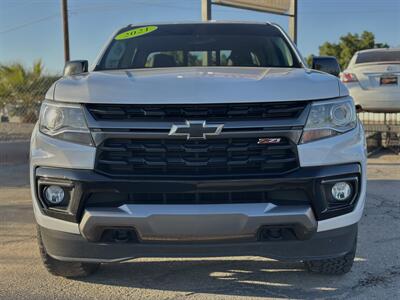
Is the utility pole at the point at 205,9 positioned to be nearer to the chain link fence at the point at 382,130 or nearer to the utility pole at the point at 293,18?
the utility pole at the point at 293,18

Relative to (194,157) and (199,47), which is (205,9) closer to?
(199,47)

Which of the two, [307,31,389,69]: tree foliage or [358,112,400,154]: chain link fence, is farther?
[307,31,389,69]: tree foliage

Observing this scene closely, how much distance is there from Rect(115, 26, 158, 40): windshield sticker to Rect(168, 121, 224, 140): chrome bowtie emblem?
2.21m

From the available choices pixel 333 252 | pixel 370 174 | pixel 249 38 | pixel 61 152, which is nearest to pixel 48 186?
pixel 61 152

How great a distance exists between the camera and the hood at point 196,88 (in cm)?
313

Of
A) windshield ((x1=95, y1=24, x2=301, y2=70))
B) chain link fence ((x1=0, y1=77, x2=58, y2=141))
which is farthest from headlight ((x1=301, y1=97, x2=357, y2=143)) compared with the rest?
chain link fence ((x1=0, y1=77, x2=58, y2=141))

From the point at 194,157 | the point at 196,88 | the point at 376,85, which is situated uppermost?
the point at 196,88

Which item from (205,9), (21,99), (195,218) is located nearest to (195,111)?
(195,218)

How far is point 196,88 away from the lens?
3.19 metres

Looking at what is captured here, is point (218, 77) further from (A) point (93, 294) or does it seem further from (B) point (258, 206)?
(A) point (93, 294)

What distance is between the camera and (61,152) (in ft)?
10.4

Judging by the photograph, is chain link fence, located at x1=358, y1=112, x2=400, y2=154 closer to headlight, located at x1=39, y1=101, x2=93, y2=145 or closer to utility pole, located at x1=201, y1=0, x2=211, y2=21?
utility pole, located at x1=201, y1=0, x2=211, y2=21

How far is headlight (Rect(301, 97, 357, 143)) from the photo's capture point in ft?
10.4

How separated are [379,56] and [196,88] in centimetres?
849
